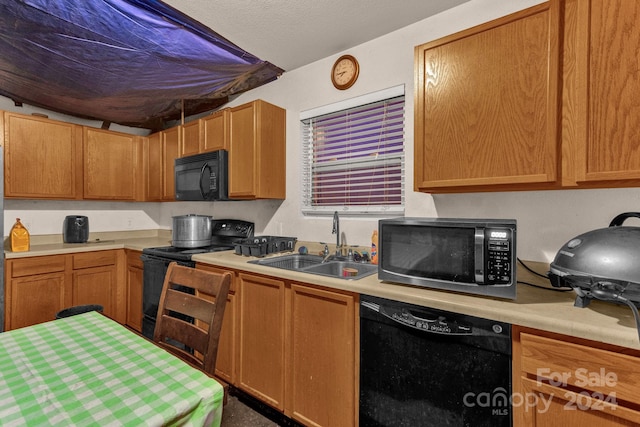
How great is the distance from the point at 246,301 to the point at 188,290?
571 mm

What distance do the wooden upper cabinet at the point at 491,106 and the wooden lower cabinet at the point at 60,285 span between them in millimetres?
3016

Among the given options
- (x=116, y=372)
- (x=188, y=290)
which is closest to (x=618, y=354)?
(x=116, y=372)

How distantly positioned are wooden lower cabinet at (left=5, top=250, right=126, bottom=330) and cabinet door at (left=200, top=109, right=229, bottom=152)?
1471 mm

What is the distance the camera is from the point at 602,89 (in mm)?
1106

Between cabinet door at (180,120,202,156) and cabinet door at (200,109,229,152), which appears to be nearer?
cabinet door at (200,109,229,152)

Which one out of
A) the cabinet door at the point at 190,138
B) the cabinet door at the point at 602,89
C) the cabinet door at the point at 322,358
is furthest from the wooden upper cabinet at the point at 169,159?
the cabinet door at the point at 602,89

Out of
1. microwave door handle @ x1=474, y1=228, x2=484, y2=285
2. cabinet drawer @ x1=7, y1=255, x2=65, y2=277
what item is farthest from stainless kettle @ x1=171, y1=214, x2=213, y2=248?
microwave door handle @ x1=474, y1=228, x2=484, y2=285

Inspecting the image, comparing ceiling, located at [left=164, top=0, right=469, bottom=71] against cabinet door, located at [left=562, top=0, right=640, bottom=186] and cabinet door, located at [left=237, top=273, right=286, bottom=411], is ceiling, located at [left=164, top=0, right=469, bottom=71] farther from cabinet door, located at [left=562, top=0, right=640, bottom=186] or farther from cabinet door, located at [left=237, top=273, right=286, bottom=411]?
cabinet door, located at [left=237, top=273, right=286, bottom=411]

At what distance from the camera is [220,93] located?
279 centimetres

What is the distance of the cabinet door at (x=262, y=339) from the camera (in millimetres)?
Result: 1713

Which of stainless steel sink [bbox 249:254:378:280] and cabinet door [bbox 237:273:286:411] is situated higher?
stainless steel sink [bbox 249:254:378:280]

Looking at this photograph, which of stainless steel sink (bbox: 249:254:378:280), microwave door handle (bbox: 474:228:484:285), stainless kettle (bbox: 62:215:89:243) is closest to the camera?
microwave door handle (bbox: 474:228:484:285)

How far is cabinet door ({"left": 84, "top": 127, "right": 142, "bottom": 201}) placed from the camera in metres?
3.07

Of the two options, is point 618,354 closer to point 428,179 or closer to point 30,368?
point 428,179
